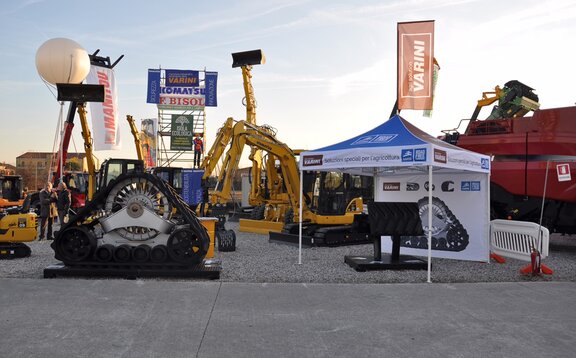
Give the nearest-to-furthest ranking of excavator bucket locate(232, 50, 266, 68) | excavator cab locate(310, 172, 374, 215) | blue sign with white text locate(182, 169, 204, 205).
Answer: excavator cab locate(310, 172, 374, 215)
blue sign with white text locate(182, 169, 204, 205)
excavator bucket locate(232, 50, 266, 68)

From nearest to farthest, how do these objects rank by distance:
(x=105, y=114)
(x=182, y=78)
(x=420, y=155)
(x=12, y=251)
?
(x=420, y=155)
(x=12, y=251)
(x=105, y=114)
(x=182, y=78)

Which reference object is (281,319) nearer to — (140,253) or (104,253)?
(140,253)

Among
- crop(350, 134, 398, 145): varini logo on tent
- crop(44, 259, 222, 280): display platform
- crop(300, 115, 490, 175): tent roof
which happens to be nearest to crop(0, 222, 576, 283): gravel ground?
crop(44, 259, 222, 280): display platform

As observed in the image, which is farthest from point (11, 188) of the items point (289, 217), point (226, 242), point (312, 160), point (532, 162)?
point (532, 162)

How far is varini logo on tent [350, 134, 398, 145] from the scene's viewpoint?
9.48 metres

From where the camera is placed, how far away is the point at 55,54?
41.3ft

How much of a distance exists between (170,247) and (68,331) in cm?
333

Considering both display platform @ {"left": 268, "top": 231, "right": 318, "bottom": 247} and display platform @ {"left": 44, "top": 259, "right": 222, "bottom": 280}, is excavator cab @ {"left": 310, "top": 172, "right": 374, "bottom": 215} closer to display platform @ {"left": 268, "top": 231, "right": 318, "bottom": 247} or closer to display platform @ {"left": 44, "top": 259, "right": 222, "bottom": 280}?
display platform @ {"left": 268, "top": 231, "right": 318, "bottom": 247}

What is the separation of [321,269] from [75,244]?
458 cm

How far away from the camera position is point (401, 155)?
8.91 m

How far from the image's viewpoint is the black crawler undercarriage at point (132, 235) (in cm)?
860

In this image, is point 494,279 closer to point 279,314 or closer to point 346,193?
point 279,314

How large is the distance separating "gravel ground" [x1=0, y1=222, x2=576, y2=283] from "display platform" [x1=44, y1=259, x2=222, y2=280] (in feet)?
1.19

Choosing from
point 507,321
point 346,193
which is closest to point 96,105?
point 346,193
